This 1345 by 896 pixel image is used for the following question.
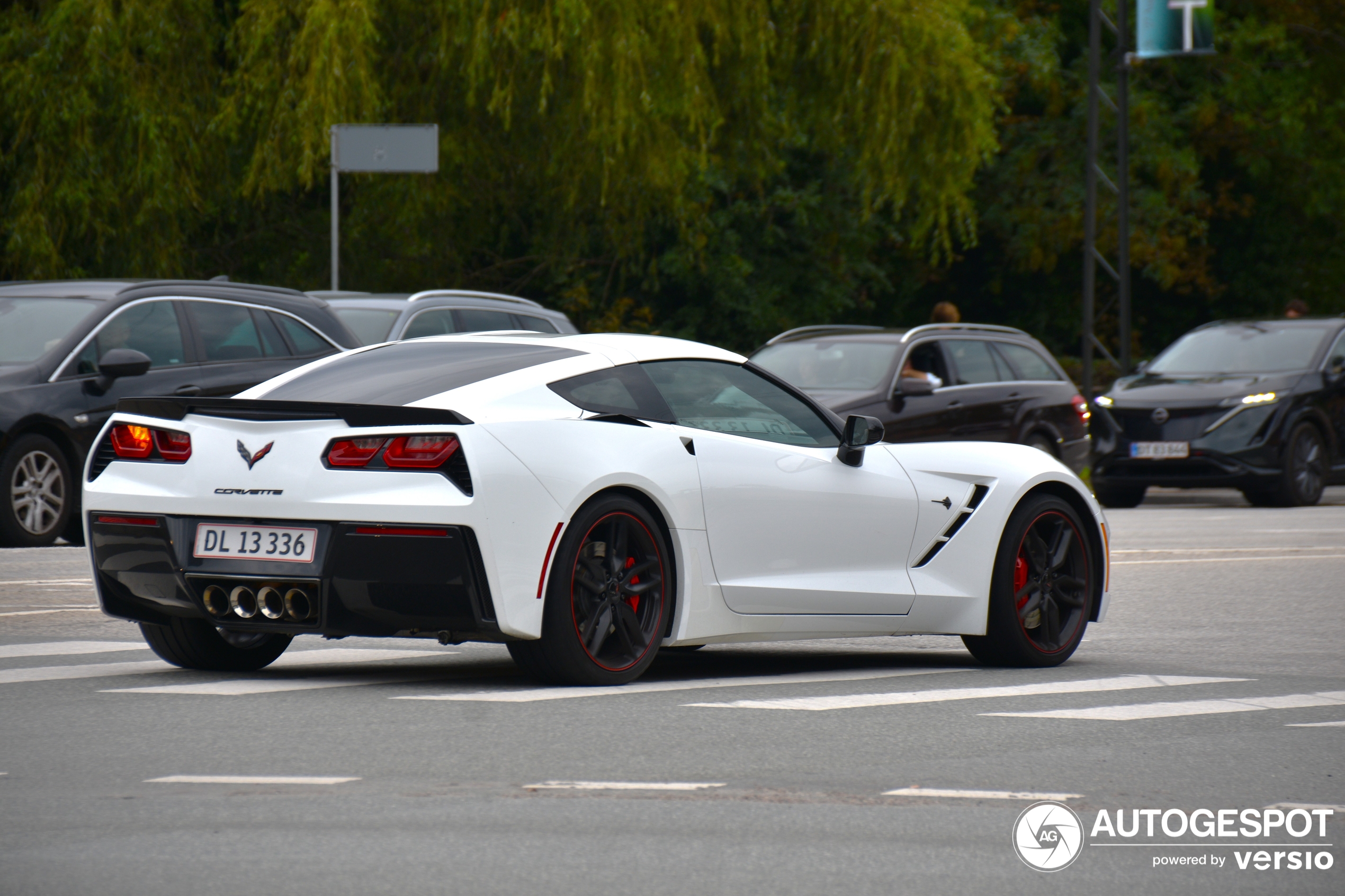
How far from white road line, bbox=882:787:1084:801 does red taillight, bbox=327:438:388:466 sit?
244 centimetres

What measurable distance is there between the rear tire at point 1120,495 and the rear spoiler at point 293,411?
48.4ft

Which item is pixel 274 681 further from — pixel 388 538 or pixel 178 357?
pixel 178 357

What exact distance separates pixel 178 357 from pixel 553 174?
9.08 meters

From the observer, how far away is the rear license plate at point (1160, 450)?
68.4 ft

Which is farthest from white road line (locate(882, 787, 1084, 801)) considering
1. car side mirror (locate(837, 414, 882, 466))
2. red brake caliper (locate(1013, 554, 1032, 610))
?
red brake caliper (locate(1013, 554, 1032, 610))

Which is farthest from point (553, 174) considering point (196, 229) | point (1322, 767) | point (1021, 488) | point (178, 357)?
point (1322, 767)

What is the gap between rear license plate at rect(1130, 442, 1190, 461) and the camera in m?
20.8

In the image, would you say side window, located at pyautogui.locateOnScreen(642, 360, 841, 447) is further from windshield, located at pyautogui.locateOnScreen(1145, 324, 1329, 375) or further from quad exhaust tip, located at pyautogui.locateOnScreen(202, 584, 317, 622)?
windshield, located at pyautogui.locateOnScreen(1145, 324, 1329, 375)

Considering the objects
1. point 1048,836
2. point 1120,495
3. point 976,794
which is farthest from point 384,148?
point 1048,836

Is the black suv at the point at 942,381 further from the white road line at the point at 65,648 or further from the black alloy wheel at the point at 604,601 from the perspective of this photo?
the black alloy wheel at the point at 604,601

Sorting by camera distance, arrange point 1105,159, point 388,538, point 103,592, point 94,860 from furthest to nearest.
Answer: point 1105,159
point 103,592
point 388,538
point 94,860

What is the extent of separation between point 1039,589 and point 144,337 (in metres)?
7.64

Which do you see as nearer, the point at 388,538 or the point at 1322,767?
the point at 1322,767

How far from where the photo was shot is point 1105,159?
4047cm
